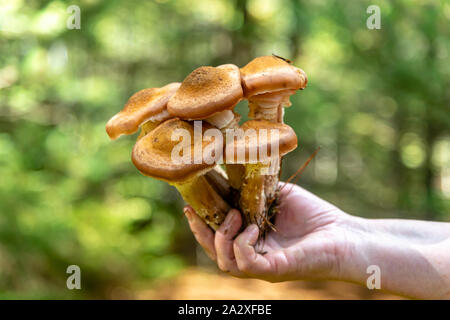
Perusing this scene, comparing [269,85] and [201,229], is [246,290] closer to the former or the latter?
[201,229]

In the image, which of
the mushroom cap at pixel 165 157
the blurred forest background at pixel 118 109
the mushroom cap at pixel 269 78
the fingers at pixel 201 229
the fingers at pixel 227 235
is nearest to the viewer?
the mushroom cap at pixel 165 157

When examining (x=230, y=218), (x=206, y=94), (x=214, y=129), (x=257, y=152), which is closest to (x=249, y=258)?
(x=230, y=218)

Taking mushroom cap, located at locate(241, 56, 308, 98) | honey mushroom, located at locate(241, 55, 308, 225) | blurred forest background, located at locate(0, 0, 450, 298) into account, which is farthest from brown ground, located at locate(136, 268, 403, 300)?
mushroom cap, located at locate(241, 56, 308, 98)

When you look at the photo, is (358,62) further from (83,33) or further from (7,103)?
(7,103)

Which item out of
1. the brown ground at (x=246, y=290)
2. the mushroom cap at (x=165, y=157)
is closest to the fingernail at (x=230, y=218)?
the mushroom cap at (x=165, y=157)

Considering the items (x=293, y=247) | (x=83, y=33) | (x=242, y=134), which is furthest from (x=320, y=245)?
(x=83, y=33)

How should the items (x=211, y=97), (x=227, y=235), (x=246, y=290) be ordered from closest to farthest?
1. (x=211, y=97)
2. (x=227, y=235)
3. (x=246, y=290)

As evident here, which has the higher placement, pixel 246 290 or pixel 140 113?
pixel 140 113

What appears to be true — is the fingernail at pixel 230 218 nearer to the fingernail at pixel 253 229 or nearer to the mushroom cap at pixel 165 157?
the fingernail at pixel 253 229
